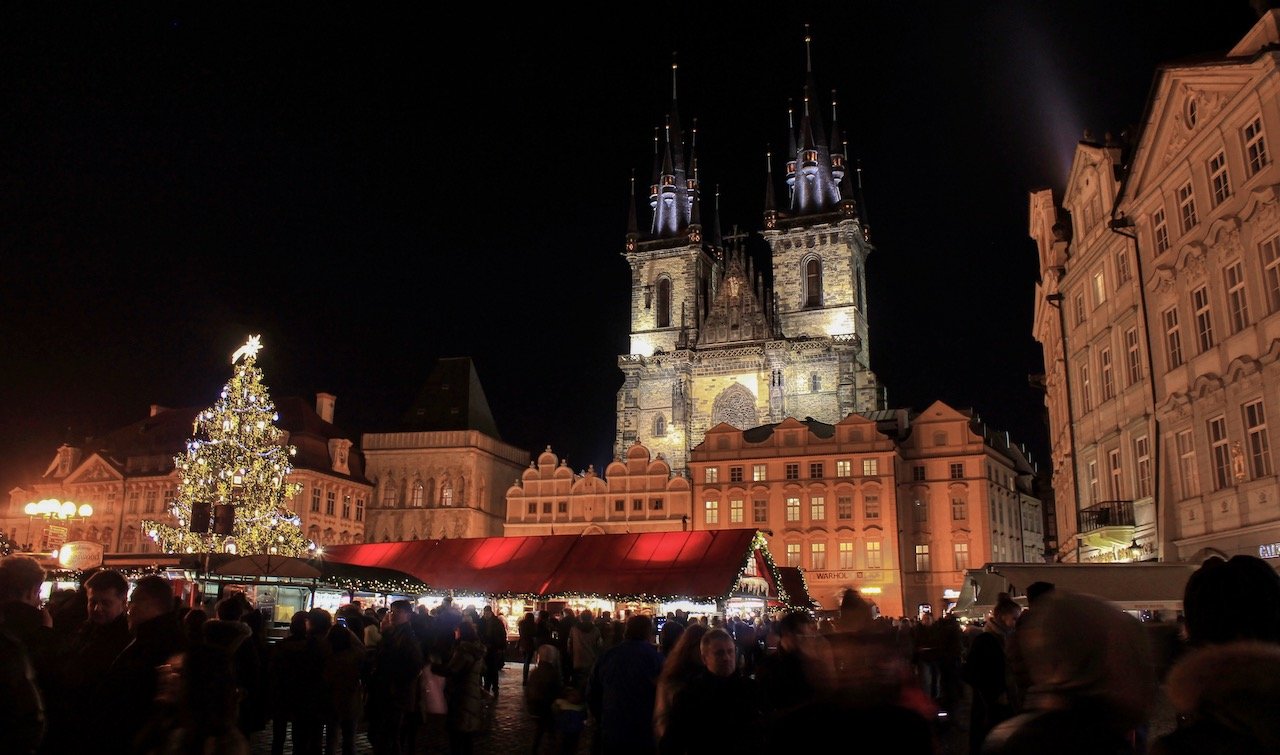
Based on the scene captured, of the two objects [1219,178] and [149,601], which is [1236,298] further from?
[149,601]

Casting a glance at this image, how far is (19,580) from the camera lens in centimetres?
555

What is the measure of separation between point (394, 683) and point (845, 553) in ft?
147

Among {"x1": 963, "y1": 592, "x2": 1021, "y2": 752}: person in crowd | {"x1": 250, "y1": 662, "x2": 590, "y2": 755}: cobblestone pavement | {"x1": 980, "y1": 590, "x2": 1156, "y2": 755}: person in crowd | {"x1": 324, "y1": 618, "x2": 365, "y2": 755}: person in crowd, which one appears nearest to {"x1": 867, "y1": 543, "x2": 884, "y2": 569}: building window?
{"x1": 250, "y1": 662, "x2": 590, "y2": 755}: cobblestone pavement

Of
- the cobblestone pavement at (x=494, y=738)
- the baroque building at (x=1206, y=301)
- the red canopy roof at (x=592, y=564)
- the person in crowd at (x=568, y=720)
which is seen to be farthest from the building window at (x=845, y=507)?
the person in crowd at (x=568, y=720)

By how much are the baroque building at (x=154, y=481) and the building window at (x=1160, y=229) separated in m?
48.3

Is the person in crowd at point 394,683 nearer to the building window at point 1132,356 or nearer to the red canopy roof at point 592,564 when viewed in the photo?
the red canopy roof at point 592,564

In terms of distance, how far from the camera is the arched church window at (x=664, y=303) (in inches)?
2778

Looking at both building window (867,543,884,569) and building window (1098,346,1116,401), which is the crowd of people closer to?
building window (1098,346,1116,401)

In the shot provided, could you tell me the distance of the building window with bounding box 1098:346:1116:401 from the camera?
79.7 ft

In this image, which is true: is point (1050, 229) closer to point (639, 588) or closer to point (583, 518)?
point (639, 588)

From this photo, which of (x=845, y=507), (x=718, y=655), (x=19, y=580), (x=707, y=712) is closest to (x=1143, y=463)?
(x=718, y=655)

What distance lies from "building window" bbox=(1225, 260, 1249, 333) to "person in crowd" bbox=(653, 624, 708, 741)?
1615cm

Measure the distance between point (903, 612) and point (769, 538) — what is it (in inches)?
296

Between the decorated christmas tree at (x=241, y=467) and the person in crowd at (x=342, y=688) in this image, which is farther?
the decorated christmas tree at (x=241, y=467)
